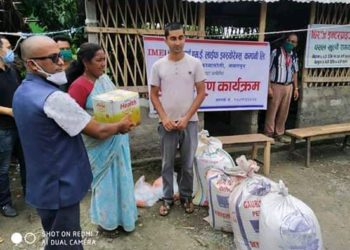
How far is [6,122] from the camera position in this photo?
3.59 m

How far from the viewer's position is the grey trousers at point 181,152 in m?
3.50

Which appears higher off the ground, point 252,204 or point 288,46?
point 288,46

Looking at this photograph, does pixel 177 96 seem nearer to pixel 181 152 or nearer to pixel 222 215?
pixel 181 152

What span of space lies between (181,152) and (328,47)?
355cm

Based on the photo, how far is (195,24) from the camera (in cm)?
493

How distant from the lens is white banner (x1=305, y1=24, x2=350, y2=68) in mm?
5566

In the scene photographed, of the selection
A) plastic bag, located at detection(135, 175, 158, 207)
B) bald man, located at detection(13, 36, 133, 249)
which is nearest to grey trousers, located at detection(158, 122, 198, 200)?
plastic bag, located at detection(135, 175, 158, 207)

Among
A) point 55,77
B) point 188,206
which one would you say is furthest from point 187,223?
point 55,77

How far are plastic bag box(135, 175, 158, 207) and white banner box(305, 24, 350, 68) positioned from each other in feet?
10.8

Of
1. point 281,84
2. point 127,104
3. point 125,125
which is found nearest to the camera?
point 125,125

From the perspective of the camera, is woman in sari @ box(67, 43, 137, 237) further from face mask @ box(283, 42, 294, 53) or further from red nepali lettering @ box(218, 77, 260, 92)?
face mask @ box(283, 42, 294, 53)

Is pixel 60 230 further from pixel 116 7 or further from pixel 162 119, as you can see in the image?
pixel 116 7

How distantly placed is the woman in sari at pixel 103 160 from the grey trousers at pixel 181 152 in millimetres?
475

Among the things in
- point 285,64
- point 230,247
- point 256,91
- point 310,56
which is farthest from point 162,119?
point 310,56
